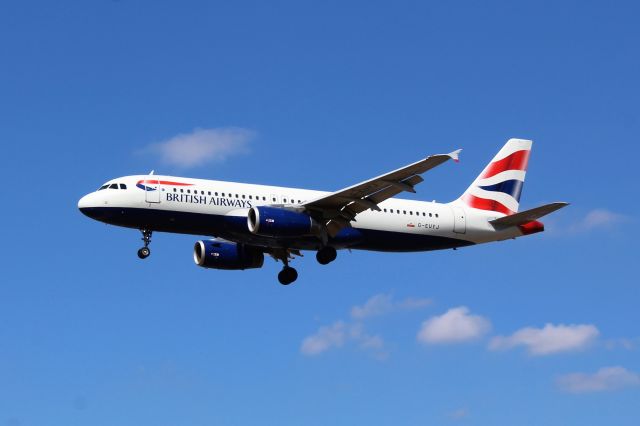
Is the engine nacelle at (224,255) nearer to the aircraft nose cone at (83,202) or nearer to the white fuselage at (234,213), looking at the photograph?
the white fuselage at (234,213)

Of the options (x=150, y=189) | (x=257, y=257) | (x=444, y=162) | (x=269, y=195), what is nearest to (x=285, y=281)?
(x=257, y=257)

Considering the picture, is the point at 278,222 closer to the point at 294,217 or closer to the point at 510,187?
the point at 294,217

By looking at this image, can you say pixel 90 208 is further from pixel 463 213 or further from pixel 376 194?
pixel 463 213

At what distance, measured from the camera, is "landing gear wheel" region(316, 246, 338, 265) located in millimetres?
48969

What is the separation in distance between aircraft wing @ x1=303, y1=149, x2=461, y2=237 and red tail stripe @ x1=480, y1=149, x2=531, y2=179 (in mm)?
9962

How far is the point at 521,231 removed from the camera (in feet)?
172

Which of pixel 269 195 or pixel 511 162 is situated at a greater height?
pixel 511 162

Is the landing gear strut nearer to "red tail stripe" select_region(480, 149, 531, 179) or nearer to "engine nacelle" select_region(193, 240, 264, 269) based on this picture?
"engine nacelle" select_region(193, 240, 264, 269)

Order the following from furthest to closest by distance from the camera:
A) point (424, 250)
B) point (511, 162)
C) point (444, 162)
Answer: point (511, 162) → point (424, 250) → point (444, 162)

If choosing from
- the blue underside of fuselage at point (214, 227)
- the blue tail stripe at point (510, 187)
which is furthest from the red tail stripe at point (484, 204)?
the blue underside of fuselage at point (214, 227)

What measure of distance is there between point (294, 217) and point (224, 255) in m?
6.67

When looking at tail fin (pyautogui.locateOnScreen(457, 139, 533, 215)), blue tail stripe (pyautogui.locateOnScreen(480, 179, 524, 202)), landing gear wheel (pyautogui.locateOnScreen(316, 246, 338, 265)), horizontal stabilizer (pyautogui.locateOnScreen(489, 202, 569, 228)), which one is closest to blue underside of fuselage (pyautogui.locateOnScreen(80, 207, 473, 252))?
landing gear wheel (pyautogui.locateOnScreen(316, 246, 338, 265))

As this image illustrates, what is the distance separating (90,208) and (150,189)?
2.64m

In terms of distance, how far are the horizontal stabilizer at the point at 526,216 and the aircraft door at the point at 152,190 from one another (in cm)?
1579
